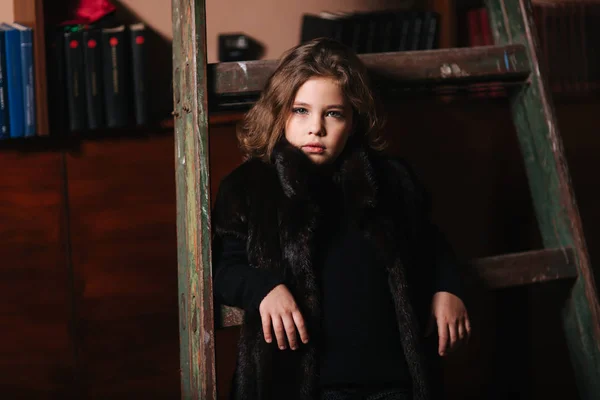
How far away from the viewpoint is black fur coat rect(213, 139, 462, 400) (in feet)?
4.11

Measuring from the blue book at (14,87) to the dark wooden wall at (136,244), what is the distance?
56 millimetres

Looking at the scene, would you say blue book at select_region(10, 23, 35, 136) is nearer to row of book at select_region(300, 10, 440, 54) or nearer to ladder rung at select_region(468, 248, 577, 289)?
row of book at select_region(300, 10, 440, 54)

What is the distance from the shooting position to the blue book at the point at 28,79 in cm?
198

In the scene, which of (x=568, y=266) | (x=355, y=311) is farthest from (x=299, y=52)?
(x=568, y=266)

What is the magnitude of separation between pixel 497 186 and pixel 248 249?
1173mm

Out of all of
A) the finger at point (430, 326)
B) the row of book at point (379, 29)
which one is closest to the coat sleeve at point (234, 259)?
the finger at point (430, 326)

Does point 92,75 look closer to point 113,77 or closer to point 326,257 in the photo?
point 113,77

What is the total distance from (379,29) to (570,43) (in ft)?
1.96

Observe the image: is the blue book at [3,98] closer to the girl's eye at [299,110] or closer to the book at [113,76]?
the book at [113,76]

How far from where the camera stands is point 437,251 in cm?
138

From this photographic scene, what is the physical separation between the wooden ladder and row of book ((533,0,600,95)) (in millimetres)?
898

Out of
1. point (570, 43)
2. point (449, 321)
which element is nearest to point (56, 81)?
point (449, 321)

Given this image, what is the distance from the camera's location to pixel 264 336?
122cm

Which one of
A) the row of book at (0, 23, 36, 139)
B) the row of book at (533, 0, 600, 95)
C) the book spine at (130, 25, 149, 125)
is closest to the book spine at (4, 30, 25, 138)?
the row of book at (0, 23, 36, 139)
